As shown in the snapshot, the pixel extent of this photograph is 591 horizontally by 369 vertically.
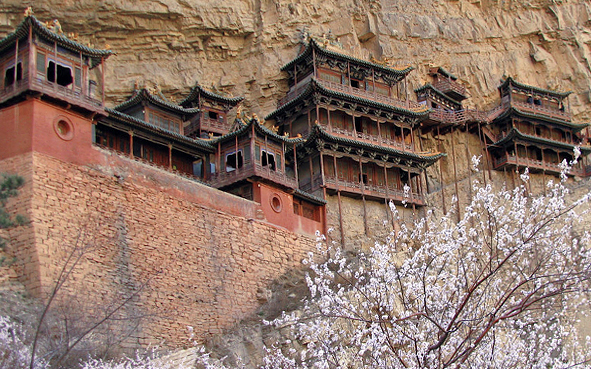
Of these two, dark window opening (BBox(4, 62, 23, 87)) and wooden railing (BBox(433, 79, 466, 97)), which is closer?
dark window opening (BBox(4, 62, 23, 87))

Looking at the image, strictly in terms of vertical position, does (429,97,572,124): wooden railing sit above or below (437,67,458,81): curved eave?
below

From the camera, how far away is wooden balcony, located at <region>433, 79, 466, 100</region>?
42.0 m

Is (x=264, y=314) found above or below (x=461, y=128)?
below

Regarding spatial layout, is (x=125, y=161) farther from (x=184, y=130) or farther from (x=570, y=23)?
(x=570, y=23)

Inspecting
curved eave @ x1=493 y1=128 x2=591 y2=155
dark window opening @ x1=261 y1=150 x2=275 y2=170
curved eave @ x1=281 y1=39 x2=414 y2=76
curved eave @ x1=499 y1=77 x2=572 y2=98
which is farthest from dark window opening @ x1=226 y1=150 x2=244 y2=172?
curved eave @ x1=499 y1=77 x2=572 y2=98

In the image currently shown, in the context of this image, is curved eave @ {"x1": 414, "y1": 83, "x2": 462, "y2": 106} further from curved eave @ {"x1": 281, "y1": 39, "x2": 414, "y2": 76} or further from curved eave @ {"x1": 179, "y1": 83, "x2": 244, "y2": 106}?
curved eave @ {"x1": 179, "y1": 83, "x2": 244, "y2": 106}

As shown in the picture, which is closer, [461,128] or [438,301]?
[438,301]

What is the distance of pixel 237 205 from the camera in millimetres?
27016

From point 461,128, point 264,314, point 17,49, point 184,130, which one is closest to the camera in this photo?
point 17,49

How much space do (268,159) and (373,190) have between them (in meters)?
6.81

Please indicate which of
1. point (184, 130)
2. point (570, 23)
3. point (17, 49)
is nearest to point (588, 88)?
point (570, 23)

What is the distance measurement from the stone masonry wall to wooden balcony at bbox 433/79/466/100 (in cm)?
1860

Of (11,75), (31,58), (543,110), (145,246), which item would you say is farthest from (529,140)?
(11,75)

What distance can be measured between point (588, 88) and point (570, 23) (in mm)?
4202
